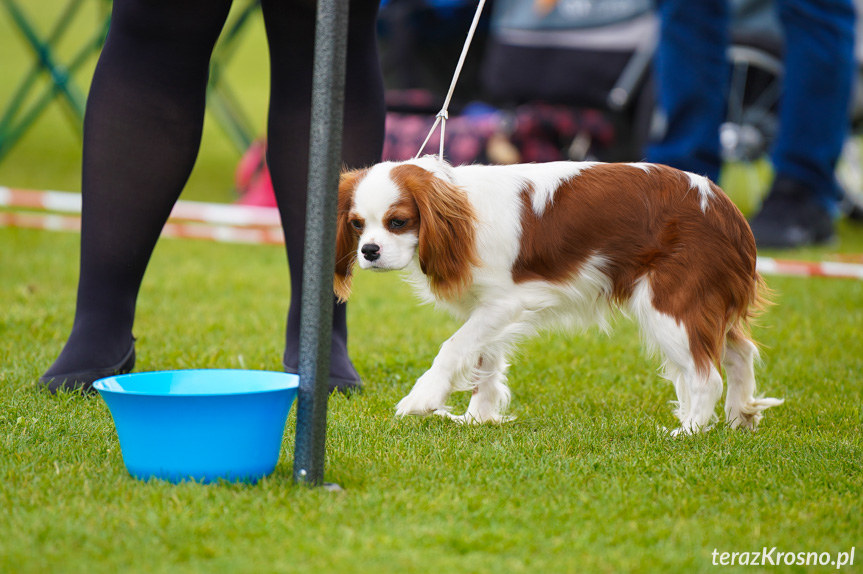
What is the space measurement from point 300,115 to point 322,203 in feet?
3.24

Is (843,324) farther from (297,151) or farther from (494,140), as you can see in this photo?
(494,140)

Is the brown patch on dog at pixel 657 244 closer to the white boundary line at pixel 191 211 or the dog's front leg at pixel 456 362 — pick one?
the dog's front leg at pixel 456 362

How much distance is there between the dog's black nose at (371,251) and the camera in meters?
2.27

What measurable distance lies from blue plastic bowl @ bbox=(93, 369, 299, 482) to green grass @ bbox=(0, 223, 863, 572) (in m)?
0.04

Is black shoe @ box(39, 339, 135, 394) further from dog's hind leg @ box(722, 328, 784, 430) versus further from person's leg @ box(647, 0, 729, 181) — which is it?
person's leg @ box(647, 0, 729, 181)

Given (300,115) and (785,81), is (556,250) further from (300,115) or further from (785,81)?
(785,81)

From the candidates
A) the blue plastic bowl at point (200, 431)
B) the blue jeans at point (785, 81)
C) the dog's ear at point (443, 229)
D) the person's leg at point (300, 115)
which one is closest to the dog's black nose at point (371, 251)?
the dog's ear at point (443, 229)

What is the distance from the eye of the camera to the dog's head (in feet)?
7.45

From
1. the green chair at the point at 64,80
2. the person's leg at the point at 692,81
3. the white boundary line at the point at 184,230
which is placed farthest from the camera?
the green chair at the point at 64,80

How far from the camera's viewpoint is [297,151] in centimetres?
265

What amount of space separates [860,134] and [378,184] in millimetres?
5508

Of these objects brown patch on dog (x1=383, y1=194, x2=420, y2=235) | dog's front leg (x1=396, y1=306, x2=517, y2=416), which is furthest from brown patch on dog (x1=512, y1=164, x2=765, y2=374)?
brown patch on dog (x1=383, y1=194, x2=420, y2=235)

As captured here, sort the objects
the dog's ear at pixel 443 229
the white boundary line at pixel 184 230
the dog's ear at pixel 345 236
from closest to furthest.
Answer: the dog's ear at pixel 443 229 < the dog's ear at pixel 345 236 < the white boundary line at pixel 184 230

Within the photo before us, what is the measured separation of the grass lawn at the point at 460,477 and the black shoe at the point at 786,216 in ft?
6.23
